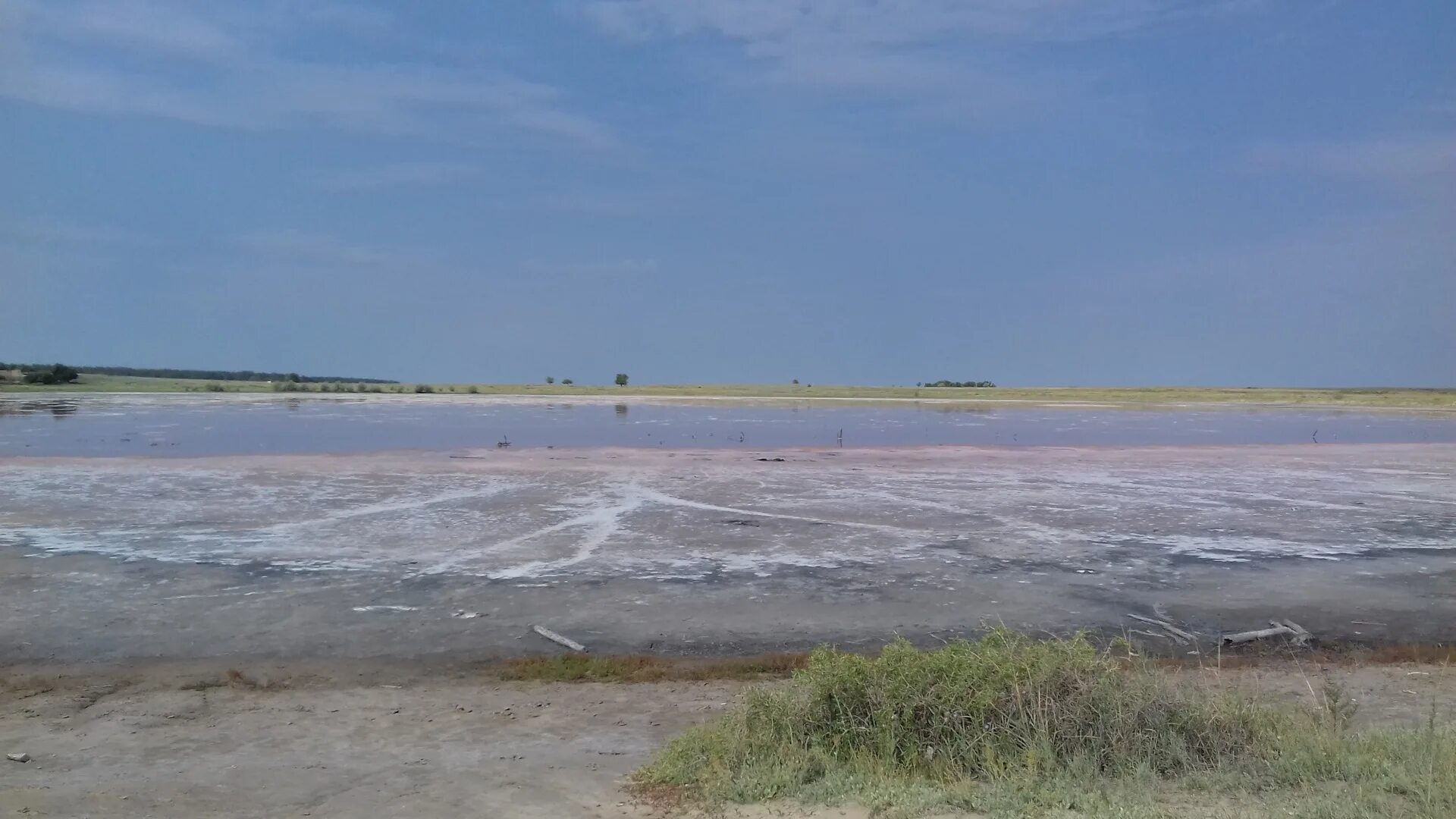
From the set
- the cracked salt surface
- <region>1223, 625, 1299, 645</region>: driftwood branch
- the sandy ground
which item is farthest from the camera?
the cracked salt surface

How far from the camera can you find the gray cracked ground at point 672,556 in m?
10.2

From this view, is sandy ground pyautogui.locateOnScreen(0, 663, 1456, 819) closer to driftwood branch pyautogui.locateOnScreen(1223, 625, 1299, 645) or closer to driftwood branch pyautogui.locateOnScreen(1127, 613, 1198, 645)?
driftwood branch pyautogui.locateOnScreen(1223, 625, 1299, 645)

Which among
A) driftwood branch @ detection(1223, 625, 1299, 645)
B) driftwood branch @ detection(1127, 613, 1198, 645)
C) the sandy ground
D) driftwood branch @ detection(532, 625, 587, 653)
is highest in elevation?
driftwood branch @ detection(1223, 625, 1299, 645)

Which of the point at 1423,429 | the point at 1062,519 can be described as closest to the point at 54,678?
the point at 1062,519

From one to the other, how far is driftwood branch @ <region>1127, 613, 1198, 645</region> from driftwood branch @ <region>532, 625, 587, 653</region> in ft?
18.1

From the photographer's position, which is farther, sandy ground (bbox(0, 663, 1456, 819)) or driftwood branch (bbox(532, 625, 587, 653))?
driftwood branch (bbox(532, 625, 587, 653))

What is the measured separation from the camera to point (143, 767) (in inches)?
255

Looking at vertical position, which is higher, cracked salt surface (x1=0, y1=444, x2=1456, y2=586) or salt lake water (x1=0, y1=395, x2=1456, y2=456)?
salt lake water (x1=0, y1=395, x2=1456, y2=456)

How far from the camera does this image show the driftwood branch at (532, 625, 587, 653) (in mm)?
9398

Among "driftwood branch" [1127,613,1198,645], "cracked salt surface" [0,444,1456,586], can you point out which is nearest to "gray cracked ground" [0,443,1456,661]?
"cracked salt surface" [0,444,1456,586]

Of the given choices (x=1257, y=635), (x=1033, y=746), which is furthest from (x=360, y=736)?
(x=1257, y=635)

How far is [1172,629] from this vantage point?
10.1 m

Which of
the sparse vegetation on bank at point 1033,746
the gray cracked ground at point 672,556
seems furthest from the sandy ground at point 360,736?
the gray cracked ground at point 672,556

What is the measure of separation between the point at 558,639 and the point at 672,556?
13.7 ft
